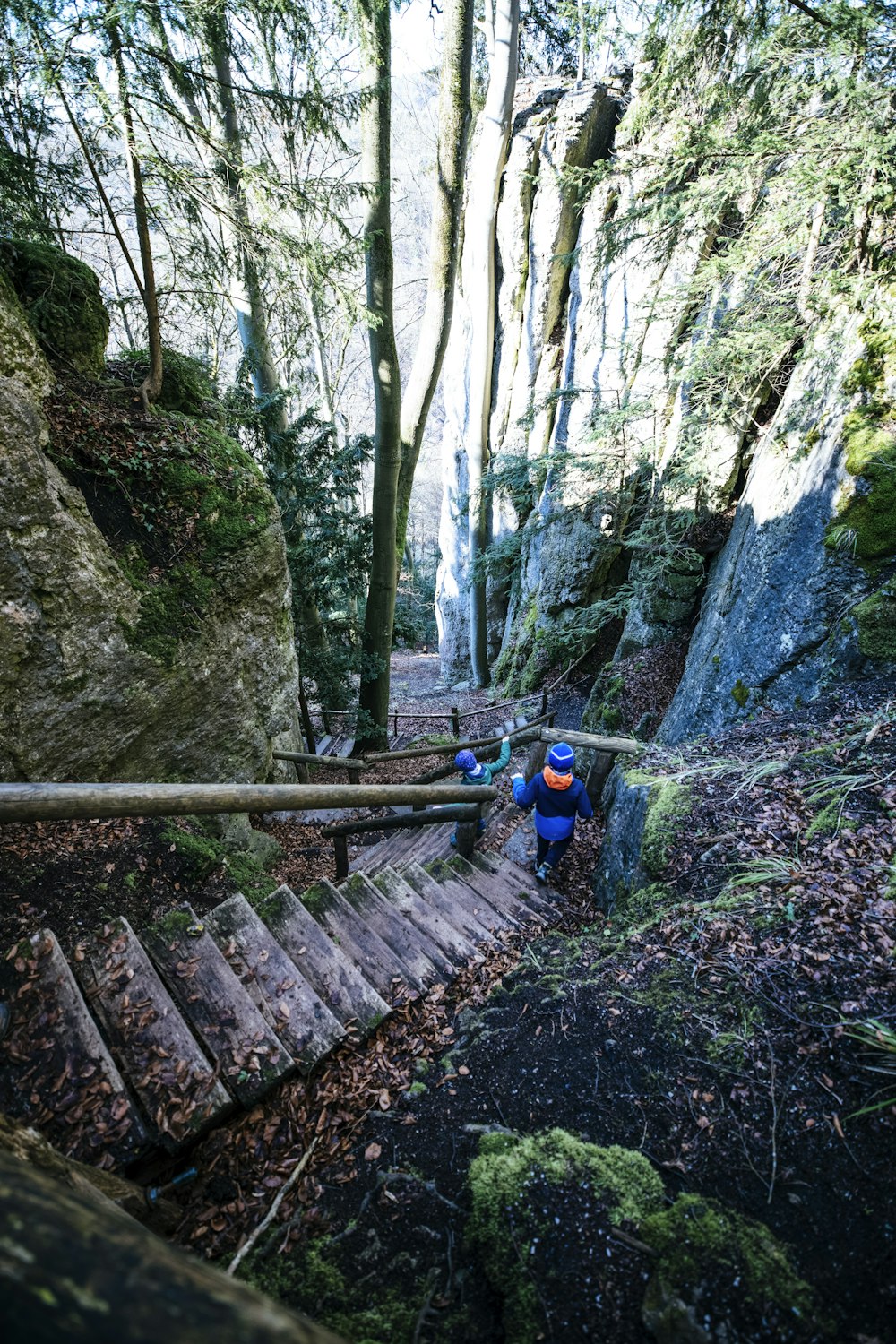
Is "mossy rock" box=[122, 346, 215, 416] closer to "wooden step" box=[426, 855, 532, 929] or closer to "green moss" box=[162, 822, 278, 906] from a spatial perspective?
"green moss" box=[162, 822, 278, 906]

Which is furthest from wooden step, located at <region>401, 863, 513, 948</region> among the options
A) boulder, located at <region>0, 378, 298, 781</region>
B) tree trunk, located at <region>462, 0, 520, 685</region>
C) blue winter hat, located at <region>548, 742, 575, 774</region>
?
tree trunk, located at <region>462, 0, 520, 685</region>

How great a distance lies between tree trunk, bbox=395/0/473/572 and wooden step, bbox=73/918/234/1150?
9.30 m

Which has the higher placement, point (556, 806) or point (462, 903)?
point (556, 806)

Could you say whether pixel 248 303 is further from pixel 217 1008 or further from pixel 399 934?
pixel 217 1008

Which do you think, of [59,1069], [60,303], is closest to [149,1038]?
[59,1069]

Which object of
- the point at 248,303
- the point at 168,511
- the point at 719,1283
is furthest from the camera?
the point at 248,303

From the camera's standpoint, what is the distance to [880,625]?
502 cm

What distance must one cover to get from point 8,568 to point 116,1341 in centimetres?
454

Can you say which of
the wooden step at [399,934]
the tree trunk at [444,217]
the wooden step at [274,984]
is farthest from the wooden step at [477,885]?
the tree trunk at [444,217]

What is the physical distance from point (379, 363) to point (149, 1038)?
8.46 meters

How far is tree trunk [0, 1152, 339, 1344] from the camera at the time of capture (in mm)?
525

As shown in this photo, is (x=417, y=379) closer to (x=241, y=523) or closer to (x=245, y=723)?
(x=241, y=523)

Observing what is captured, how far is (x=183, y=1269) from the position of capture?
2.21 feet

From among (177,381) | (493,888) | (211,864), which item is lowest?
(493,888)
